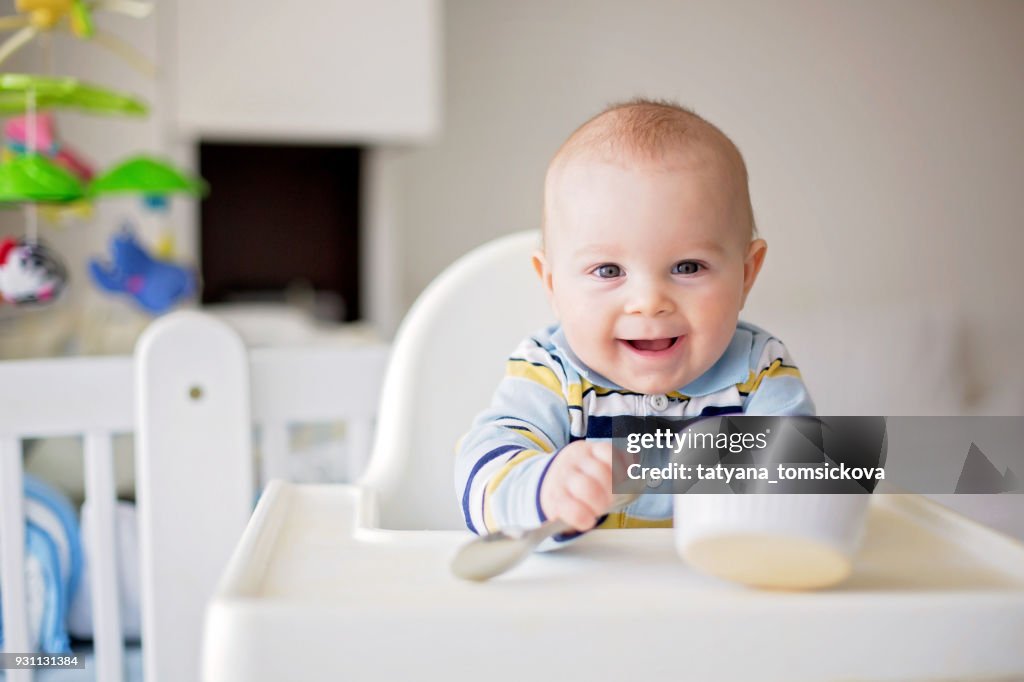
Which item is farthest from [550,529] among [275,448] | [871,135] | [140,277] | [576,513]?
[871,135]

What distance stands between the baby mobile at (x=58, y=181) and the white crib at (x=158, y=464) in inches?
7.1

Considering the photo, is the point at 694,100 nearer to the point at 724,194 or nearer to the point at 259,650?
the point at 724,194

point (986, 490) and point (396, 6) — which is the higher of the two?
point (396, 6)

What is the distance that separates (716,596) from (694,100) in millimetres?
1350

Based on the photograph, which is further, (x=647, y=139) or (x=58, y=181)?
(x=58, y=181)

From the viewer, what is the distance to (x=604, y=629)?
31cm

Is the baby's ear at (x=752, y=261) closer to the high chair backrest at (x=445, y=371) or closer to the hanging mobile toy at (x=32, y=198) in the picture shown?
the high chair backrest at (x=445, y=371)

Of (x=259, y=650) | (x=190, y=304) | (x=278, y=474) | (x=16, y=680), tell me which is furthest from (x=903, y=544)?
(x=190, y=304)

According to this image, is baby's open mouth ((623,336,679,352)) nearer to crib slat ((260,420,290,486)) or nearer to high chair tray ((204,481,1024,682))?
high chair tray ((204,481,1024,682))

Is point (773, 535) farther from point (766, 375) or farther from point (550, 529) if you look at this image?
point (766, 375)

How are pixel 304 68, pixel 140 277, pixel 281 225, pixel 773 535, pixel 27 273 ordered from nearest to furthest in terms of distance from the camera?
pixel 773 535, pixel 27 273, pixel 140 277, pixel 304 68, pixel 281 225

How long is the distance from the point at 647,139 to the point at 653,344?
96mm

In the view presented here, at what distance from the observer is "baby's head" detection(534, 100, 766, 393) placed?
417 millimetres

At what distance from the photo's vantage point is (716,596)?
33cm
